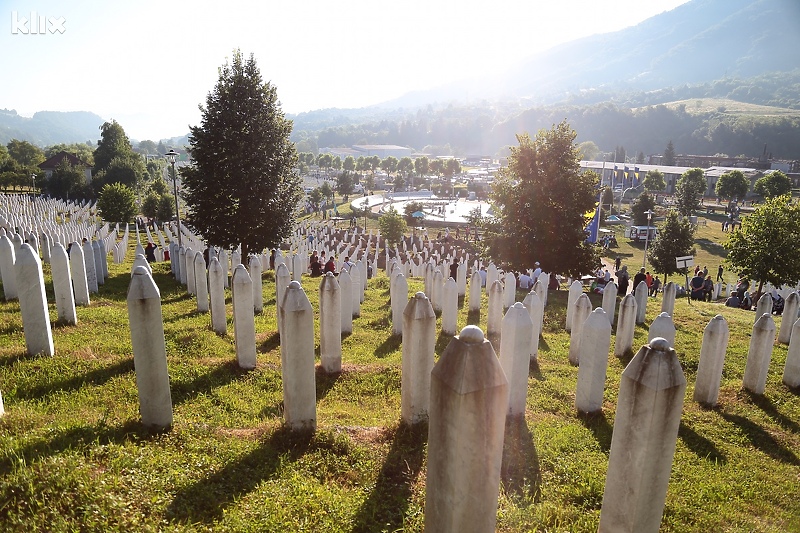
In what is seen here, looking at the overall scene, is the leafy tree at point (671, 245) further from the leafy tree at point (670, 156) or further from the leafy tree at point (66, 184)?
the leafy tree at point (670, 156)

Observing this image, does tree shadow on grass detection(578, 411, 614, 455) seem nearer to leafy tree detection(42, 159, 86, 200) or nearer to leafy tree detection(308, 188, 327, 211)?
leafy tree detection(42, 159, 86, 200)

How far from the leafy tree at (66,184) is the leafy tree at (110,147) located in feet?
18.1

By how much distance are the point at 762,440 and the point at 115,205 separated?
37.1 m

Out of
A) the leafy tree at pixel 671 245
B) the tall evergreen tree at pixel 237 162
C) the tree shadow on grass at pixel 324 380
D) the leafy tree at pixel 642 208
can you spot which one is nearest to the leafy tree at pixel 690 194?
the leafy tree at pixel 642 208

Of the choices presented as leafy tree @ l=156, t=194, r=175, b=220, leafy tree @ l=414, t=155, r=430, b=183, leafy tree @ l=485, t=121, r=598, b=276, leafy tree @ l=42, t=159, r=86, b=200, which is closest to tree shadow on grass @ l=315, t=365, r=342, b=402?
leafy tree @ l=485, t=121, r=598, b=276

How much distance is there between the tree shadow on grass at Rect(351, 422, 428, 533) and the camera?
13.5ft

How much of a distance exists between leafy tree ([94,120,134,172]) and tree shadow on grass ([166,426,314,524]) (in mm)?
62082

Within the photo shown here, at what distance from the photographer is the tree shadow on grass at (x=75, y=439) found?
4.09m

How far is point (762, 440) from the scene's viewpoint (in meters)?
6.51

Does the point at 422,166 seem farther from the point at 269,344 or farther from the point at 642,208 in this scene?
the point at 269,344

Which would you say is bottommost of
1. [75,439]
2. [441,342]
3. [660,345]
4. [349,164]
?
[441,342]

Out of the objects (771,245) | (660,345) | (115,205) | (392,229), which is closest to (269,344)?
(660,345)

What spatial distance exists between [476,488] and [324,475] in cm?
198

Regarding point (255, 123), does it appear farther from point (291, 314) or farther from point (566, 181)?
point (291, 314)
